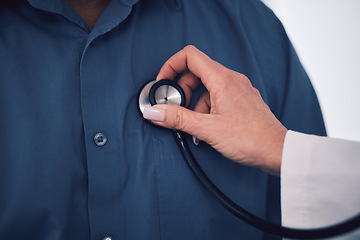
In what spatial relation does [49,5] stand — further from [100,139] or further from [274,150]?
[274,150]

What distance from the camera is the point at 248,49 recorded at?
76 cm

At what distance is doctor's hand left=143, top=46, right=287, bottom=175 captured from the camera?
56 cm

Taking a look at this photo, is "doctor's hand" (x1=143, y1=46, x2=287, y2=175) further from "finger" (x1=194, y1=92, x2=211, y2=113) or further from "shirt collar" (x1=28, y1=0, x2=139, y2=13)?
"shirt collar" (x1=28, y1=0, x2=139, y2=13)

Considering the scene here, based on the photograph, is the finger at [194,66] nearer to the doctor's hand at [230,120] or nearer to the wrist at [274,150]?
the doctor's hand at [230,120]

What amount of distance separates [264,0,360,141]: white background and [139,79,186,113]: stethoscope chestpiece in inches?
40.5

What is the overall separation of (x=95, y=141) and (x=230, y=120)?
309 mm

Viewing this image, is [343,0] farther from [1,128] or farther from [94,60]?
[1,128]

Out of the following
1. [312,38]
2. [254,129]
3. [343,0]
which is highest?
[343,0]

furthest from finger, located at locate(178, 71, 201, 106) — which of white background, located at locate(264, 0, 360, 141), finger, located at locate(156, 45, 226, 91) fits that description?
white background, located at locate(264, 0, 360, 141)

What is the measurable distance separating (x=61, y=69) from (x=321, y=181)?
2.11 feet

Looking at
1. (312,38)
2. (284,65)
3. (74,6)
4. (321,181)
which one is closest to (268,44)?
(284,65)

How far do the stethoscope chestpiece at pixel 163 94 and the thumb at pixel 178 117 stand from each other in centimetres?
5

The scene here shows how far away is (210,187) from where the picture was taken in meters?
0.56

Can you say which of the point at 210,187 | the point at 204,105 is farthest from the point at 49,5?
the point at 210,187
